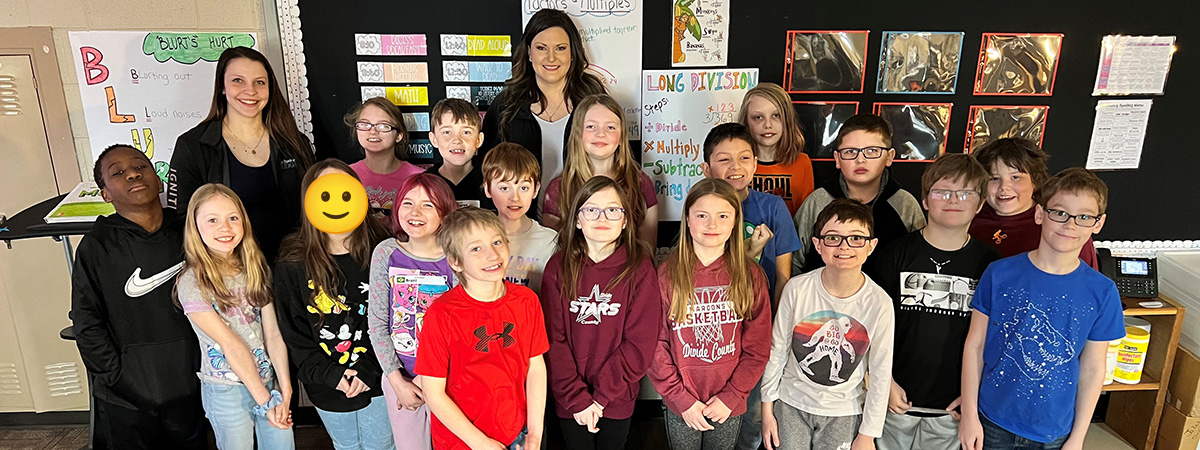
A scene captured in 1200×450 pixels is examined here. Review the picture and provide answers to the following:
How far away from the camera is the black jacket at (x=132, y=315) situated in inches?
80.5

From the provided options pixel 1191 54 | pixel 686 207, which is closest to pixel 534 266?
pixel 686 207

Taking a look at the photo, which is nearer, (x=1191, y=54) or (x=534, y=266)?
(x=534, y=266)

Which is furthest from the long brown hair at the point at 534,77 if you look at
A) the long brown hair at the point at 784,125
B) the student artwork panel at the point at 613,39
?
the long brown hair at the point at 784,125

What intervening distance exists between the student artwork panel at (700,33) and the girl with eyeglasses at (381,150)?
1155mm

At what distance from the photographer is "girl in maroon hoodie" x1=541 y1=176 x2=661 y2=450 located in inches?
76.3

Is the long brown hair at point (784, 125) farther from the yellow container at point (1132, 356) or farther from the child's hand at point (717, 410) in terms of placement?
the yellow container at point (1132, 356)

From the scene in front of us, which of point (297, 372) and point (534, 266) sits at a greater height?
point (534, 266)

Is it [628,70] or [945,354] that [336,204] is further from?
[945,354]

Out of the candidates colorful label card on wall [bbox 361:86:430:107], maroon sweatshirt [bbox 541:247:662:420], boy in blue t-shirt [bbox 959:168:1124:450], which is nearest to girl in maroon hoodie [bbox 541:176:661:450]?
maroon sweatshirt [bbox 541:247:662:420]

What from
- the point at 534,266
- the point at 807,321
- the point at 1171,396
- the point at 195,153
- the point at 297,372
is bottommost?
the point at 1171,396

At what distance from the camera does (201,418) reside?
231cm

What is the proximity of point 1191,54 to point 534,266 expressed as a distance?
9.56 ft

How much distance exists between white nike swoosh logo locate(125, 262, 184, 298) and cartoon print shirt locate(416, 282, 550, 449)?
0.96 m

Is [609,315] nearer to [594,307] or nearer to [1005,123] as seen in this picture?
[594,307]
